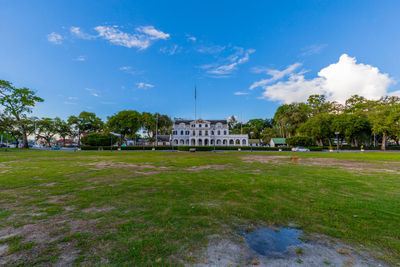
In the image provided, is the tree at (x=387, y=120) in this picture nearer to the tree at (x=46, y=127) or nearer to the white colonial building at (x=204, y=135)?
the white colonial building at (x=204, y=135)

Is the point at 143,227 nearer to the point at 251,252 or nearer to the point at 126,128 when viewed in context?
the point at 251,252

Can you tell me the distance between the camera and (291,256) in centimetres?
278

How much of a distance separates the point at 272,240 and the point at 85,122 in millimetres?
70503

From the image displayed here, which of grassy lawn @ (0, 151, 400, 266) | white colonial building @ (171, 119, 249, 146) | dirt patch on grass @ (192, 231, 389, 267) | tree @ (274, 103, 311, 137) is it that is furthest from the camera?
tree @ (274, 103, 311, 137)

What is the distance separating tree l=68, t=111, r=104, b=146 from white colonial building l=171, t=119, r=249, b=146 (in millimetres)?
28375

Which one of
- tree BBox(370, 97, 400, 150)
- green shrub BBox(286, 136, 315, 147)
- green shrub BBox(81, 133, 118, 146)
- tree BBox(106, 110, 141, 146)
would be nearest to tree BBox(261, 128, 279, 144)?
green shrub BBox(286, 136, 315, 147)

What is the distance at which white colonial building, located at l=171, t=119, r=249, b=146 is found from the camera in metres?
59.4

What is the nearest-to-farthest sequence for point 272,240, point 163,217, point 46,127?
point 272,240, point 163,217, point 46,127

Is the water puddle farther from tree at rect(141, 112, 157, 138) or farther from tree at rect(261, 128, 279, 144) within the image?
tree at rect(261, 128, 279, 144)

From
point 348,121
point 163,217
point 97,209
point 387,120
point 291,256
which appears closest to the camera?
point 291,256

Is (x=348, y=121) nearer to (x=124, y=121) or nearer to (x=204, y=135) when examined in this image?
(x=204, y=135)

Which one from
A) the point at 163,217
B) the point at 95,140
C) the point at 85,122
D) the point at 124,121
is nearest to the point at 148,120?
the point at 124,121

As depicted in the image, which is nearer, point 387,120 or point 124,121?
point 387,120

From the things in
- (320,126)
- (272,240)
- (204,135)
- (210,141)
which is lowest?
(272,240)
